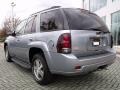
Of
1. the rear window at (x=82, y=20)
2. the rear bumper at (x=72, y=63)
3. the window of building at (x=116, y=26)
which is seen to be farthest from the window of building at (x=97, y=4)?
the rear bumper at (x=72, y=63)

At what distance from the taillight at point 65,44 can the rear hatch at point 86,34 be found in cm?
9

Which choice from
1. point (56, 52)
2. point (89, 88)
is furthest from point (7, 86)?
point (89, 88)

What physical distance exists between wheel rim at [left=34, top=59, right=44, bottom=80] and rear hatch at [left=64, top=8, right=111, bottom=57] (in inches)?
45.4

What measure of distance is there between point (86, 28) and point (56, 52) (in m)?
0.85

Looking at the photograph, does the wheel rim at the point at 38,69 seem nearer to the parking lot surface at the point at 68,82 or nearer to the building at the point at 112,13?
the parking lot surface at the point at 68,82

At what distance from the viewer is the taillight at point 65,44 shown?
4086mm

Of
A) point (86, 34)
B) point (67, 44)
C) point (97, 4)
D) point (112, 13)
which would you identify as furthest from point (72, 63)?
point (97, 4)

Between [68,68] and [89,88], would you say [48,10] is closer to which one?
[68,68]

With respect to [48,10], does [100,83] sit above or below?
below

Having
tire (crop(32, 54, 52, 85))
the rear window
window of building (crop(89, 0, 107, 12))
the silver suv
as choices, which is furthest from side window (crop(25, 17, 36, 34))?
window of building (crop(89, 0, 107, 12))

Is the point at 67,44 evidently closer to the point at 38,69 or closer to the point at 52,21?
the point at 52,21

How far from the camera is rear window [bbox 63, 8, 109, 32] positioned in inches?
170

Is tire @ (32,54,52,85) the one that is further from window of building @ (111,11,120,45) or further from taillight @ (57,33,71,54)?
window of building @ (111,11,120,45)

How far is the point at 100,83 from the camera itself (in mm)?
4957
